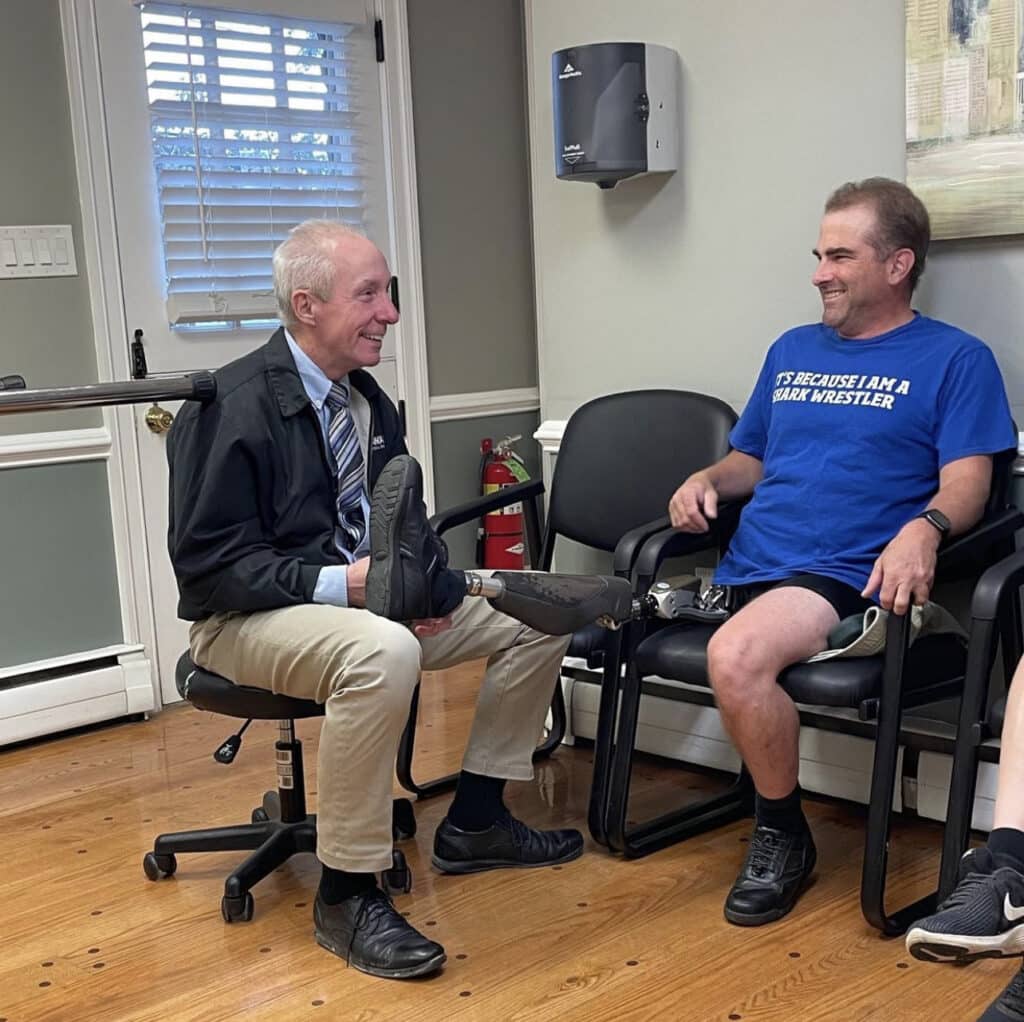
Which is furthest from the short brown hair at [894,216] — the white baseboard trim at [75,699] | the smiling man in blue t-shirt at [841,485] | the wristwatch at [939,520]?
the white baseboard trim at [75,699]

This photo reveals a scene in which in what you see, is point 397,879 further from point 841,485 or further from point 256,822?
point 841,485

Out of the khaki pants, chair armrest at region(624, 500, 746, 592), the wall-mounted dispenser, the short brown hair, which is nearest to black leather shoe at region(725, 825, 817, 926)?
chair armrest at region(624, 500, 746, 592)

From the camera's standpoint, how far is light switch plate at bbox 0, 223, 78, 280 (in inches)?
132

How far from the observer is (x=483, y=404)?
4387 millimetres

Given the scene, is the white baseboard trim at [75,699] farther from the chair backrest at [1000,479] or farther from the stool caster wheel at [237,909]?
the chair backrest at [1000,479]

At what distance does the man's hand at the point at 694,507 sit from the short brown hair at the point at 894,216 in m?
0.53

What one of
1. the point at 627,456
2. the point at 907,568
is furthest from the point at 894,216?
the point at 627,456

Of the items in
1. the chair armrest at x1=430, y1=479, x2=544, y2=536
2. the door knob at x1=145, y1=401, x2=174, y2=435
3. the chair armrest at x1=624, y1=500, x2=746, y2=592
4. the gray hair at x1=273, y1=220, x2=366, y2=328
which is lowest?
the chair armrest at x1=624, y1=500, x2=746, y2=592

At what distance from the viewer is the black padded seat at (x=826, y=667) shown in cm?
220

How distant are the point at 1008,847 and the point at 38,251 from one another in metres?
2.68

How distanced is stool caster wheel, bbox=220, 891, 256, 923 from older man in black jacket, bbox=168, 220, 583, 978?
17cm

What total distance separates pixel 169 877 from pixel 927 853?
4.67 feet

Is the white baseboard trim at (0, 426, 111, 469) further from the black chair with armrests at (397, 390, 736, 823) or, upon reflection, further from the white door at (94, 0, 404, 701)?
the black chair with armrests at (397, 390, 736, 823)

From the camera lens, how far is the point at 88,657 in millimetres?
3559
